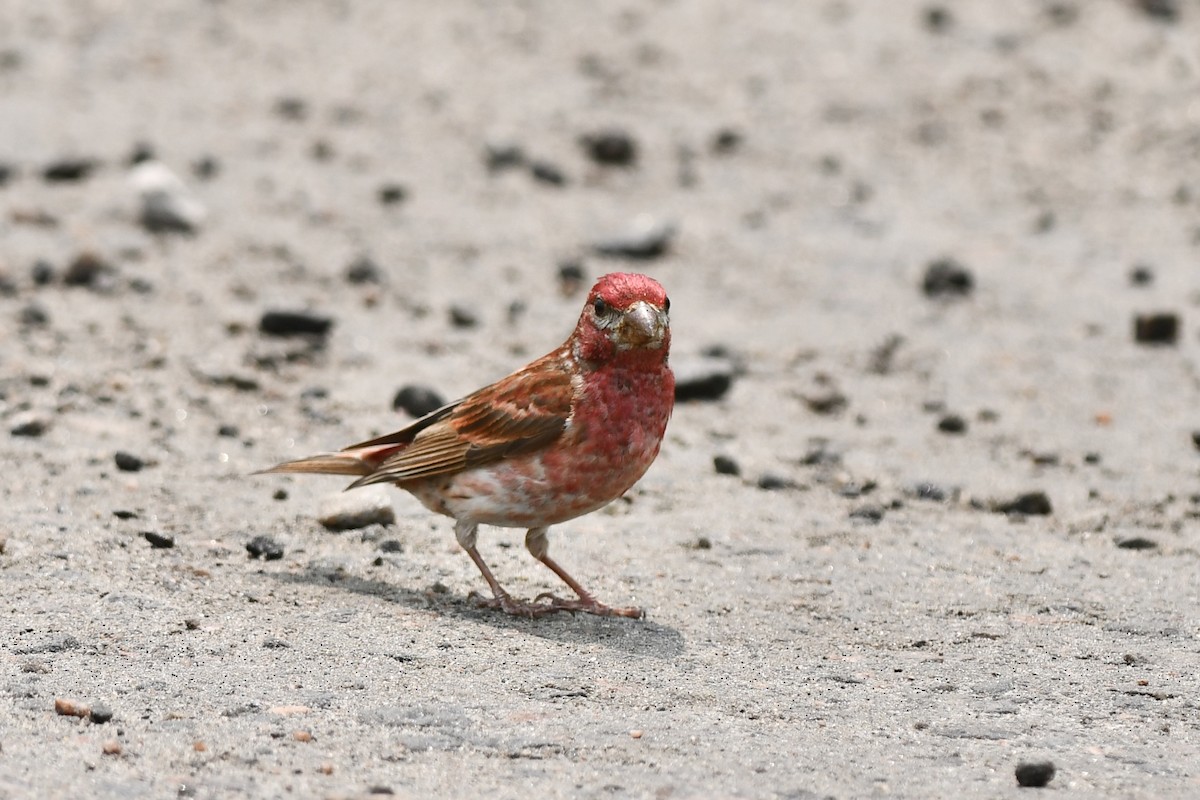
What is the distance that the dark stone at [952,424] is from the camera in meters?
8.55

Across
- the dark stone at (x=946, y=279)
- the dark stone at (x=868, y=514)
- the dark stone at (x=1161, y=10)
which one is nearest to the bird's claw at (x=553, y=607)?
the dark stone at (x=868, y=514)

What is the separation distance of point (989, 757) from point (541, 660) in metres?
1.47

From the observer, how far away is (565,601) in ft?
20.3

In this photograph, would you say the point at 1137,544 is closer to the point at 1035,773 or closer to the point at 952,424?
the point at 952,424

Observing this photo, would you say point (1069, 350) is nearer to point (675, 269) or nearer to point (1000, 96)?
point (675, 269)

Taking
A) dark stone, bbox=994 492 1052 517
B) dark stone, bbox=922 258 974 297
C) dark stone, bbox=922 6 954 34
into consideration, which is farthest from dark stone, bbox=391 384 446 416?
dark stone, bbox=922 6 954 34

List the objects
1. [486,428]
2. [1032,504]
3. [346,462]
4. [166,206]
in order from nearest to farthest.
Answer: [486,428] → [346,462] → [1032,504] → [166,206]

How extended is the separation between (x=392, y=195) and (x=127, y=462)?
14.4 feet

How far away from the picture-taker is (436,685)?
529cm

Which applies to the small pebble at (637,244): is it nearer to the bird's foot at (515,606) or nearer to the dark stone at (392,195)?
the dark stone at (392,195)

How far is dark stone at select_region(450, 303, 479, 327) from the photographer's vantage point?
31.9 ft

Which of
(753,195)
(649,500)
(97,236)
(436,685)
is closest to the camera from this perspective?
(436,685)

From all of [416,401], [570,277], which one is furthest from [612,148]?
[416,401]

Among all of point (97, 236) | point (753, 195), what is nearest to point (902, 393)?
point (753, 195)
